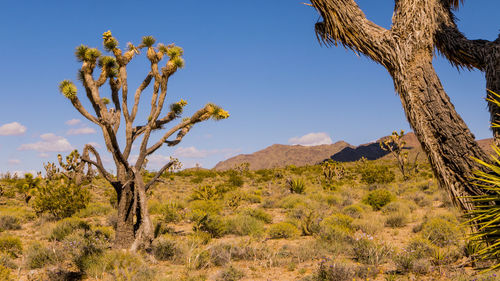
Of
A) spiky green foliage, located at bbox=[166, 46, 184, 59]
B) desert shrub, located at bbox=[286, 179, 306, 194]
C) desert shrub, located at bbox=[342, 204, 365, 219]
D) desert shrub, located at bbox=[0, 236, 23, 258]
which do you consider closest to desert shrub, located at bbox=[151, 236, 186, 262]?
desert shrub, located at bbox=[0, 236, 23, 258]

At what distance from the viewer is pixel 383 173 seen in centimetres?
2497

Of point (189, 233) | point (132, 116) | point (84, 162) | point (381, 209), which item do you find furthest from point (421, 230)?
point (84, 162)

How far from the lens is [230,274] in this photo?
6.69 metres

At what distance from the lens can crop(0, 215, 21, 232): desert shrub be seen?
12502 millimetres

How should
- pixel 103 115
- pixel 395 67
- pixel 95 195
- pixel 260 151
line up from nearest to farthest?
pixel 395 67
pixel 103 115
pixel 95 195
pixel 260 151

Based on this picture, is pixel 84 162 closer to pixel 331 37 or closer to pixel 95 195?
pixel 331 37

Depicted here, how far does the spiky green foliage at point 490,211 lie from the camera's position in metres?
3.05

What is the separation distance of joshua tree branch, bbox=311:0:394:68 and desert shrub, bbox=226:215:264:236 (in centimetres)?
773

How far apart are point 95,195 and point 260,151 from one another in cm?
17265

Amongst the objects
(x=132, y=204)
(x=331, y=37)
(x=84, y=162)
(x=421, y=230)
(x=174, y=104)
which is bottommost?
(x=421, y=230)

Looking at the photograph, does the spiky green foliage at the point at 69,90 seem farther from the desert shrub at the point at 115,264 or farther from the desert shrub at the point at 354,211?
the desert shrub at the point at 354,211

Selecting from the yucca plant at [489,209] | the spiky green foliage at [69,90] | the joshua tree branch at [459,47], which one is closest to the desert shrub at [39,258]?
the spiky green foliage at [69,90]

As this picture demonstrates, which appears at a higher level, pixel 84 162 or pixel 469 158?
pixel 84 162

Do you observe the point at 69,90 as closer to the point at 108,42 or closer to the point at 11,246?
the point at 108,42
